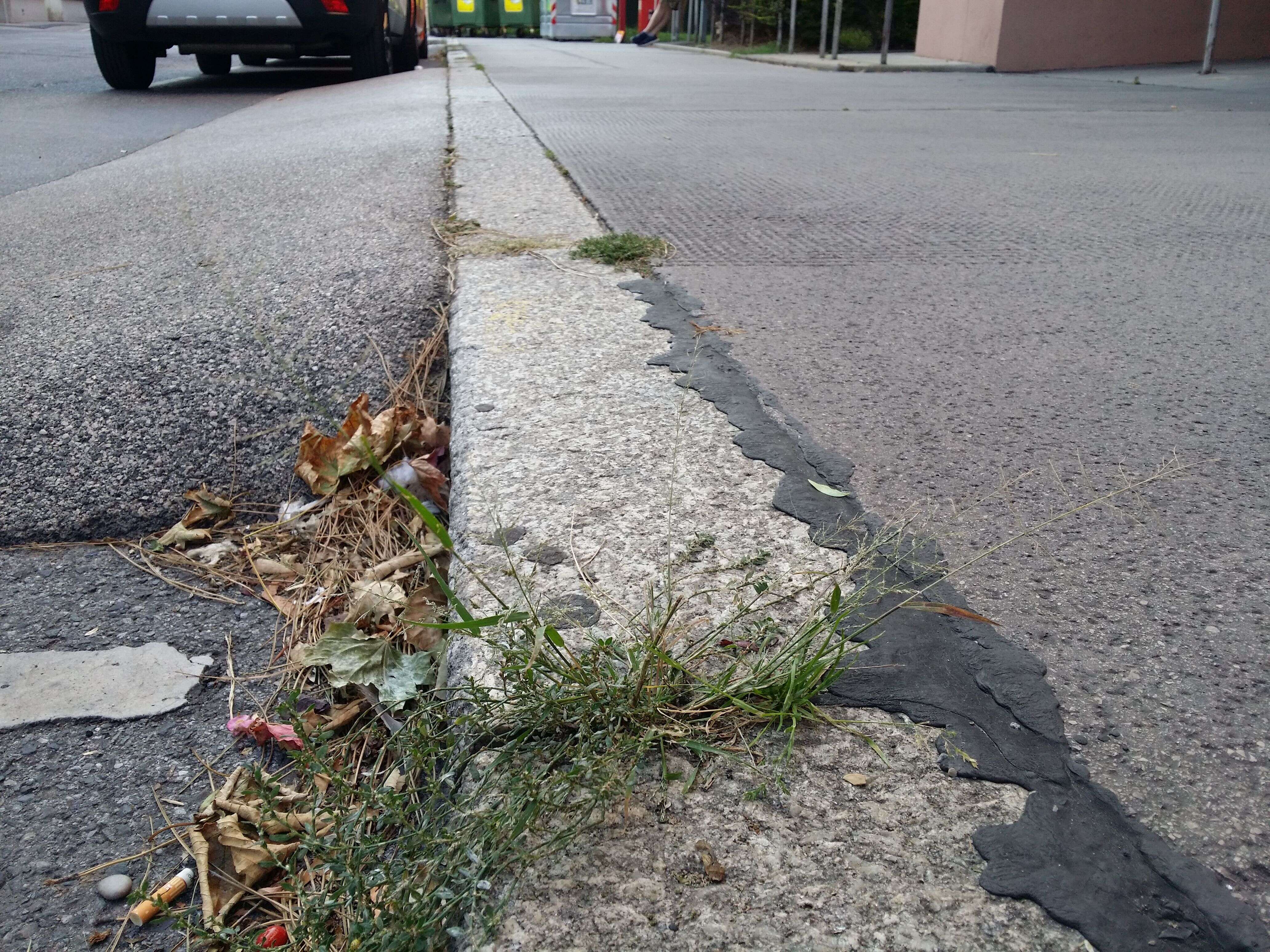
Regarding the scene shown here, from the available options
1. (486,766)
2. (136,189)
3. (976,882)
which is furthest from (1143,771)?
(136,189)

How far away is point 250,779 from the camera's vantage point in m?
1.22

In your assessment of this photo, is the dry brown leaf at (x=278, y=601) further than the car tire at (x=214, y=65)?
No

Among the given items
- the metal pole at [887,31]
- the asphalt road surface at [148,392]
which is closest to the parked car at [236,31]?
the asphalt road surface at [148,392]

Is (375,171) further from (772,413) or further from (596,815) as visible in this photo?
(596,815)

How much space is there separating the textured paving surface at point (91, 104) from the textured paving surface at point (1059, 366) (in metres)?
2.35

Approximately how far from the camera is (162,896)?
3.48 feet

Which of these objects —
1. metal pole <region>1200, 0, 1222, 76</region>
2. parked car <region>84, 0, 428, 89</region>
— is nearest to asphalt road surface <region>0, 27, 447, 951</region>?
parked car <region>84, 0, 428, 89</region>

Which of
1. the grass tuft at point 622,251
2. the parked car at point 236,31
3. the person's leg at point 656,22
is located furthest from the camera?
the person's leg at point 656,22

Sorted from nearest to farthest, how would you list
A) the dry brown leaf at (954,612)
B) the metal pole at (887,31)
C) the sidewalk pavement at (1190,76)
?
the dry brown leaf at (954,612) → the sidewalk pavement at (1190,76) → the metal pole at (887,31)

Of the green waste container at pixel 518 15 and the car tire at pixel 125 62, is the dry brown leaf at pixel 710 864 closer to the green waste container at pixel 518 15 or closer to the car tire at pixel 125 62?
the car tire at pixel 125 62

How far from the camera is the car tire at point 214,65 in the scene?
10680 millimetres

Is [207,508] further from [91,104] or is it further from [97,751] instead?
[91,104]

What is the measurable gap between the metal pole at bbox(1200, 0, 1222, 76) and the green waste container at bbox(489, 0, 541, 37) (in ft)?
74.7

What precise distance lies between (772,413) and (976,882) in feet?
3.34
